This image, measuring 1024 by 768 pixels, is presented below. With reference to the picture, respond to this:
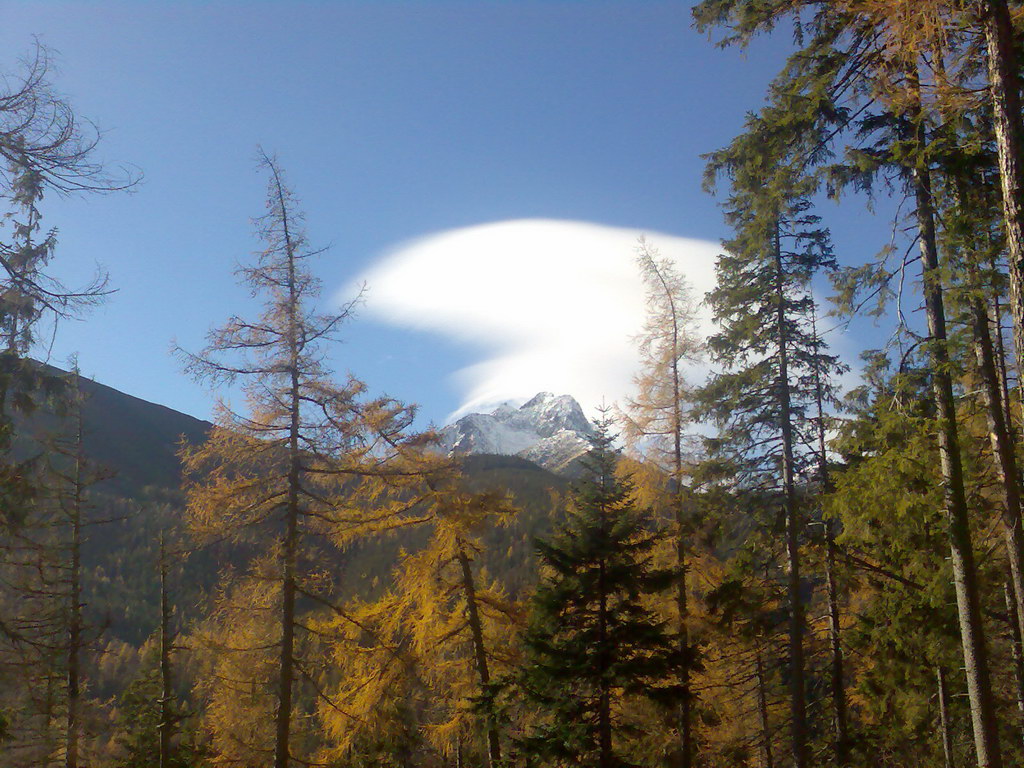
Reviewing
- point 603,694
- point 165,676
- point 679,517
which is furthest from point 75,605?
point 679,517

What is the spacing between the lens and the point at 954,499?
31.6 feet

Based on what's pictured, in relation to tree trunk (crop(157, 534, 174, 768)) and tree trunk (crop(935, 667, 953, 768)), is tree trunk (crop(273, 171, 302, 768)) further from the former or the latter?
A: tree trunk (crop(935, 667, 953, 768))

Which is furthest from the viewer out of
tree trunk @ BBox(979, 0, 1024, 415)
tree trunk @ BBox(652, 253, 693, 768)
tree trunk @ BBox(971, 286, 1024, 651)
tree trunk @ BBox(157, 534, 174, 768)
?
tree trunk @ BBox(157, 534, 174, 768)

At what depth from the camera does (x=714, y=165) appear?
1036 cm

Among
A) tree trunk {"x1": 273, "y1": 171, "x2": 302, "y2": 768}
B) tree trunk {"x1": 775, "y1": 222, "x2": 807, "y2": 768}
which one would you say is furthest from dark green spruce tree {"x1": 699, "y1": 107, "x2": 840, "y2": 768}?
tree trunk {"x1": 273, "y1": 171, "x2": 302, "y2": 768}

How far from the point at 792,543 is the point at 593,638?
5406mm

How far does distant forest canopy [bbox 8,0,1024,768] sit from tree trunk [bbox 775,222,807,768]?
6cm

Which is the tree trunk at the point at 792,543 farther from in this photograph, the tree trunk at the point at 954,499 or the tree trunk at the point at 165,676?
the tree trunk at the point at 165,676

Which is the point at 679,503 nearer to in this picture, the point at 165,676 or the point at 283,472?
the point at 283,472

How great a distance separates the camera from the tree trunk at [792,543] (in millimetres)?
14297

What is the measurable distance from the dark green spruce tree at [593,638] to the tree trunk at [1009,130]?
7.49 m

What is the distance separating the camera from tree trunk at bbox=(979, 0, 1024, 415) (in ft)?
21.7

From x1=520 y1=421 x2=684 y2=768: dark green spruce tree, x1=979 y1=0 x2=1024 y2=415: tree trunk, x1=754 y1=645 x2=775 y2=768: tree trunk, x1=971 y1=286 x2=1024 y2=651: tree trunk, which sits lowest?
x1=754 y1=645 x2=775 y2=768: tree trunk

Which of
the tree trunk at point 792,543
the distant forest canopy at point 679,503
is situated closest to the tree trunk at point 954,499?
the distant forest canopy at point 679,503
